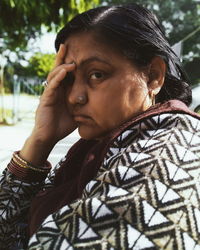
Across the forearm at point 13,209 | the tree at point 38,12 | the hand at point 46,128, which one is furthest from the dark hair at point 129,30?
the tree at point 38,12

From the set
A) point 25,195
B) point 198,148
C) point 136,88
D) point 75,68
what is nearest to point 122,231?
point 198,148

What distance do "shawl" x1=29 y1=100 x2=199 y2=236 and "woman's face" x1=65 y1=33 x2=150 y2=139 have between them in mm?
77

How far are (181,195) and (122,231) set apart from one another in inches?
6.5

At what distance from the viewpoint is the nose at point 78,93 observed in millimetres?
1273

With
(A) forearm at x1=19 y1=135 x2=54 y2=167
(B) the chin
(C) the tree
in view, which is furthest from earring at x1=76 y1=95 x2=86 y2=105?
(C) the tree

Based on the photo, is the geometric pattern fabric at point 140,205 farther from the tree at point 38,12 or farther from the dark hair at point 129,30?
the tree at point 38,12

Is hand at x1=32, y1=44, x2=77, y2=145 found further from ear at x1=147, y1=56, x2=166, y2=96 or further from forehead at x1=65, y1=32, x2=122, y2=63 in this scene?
ear at x1=147, y1=56, x2=166, y2=96

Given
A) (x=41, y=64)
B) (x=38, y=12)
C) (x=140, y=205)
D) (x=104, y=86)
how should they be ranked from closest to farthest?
(x=140, y=205)
(x=104, y=86)
(x=38, y=12)
(x=41, y=64)

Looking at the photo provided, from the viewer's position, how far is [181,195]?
91 cm

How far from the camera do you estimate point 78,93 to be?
1.29 meters

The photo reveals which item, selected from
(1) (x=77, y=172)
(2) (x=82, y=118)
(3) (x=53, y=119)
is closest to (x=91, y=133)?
(2) (x=82, y=118)

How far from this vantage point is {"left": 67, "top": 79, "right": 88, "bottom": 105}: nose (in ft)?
4.18

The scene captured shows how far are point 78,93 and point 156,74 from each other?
0.96ft

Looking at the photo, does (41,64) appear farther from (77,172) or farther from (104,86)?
(104,86)
